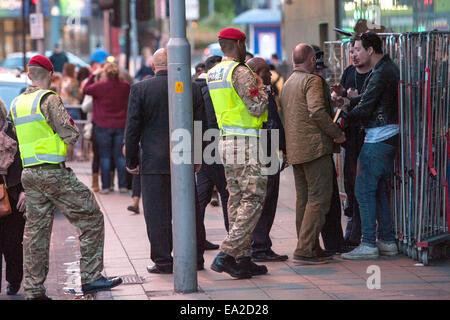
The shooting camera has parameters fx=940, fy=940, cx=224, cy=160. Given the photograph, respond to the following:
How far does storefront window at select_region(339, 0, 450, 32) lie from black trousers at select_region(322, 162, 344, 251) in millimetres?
2458

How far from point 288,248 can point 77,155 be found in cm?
961

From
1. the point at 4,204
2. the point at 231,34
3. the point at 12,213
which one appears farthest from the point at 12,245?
the point at 231,34

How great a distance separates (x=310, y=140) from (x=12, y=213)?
265cm

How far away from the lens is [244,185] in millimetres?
7645

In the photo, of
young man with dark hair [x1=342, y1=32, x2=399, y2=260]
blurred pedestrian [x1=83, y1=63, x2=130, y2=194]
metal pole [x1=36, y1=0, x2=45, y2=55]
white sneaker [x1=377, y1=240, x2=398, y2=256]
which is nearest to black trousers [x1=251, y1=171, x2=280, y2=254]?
young man with dark hair [x1=342, y1=32, x2=399, y2=260]

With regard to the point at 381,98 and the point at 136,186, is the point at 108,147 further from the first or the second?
the point at 381,98

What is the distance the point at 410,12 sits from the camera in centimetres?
1044

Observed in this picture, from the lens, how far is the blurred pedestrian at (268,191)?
8.51 metres

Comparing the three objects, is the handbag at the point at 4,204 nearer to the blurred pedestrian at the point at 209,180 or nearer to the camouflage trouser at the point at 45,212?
the camouflage trouser at the point at 45,212

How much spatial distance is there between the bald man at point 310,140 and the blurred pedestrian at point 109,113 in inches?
225

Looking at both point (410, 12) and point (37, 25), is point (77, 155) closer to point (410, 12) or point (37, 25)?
point (37, 25)

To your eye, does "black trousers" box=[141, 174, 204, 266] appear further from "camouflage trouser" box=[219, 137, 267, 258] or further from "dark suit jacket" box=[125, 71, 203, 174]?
"camouflage trouser" box=[219, 137, 267, 258]
